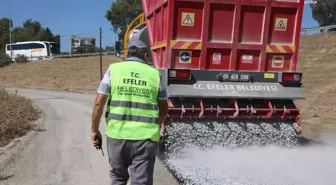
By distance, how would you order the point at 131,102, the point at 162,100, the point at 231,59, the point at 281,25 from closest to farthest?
the point at 131,102 < the point at 162,100 < the point at 231,59 < the point at 281,25

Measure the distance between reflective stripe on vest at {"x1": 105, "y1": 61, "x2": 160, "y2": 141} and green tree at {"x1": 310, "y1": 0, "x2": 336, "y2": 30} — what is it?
56.1 metres

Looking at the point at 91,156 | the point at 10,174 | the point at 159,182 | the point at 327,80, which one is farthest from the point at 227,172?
the point at 327,80

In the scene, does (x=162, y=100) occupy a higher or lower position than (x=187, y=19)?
lower

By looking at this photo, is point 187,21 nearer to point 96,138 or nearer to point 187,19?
point 187,19

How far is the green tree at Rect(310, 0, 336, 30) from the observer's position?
53.8 meters

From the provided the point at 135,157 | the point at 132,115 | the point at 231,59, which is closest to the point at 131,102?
the point at 132,115

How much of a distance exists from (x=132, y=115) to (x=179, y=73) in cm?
302

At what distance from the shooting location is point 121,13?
58.8 m

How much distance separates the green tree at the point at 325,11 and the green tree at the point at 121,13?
26.5 metres

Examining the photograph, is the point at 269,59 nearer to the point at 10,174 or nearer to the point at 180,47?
the point at 180,47

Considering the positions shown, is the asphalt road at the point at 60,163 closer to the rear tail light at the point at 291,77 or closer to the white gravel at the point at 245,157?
the white gravel at the point at 245,157

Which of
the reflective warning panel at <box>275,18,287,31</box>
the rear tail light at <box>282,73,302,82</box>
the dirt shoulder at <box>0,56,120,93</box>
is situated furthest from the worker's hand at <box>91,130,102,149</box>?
the dirt shoulder at <box>0,56,120,93</box>

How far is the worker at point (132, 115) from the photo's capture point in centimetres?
326

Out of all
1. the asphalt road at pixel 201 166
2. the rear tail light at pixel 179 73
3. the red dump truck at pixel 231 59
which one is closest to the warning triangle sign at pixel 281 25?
the red dump truck at pixel 231 59
